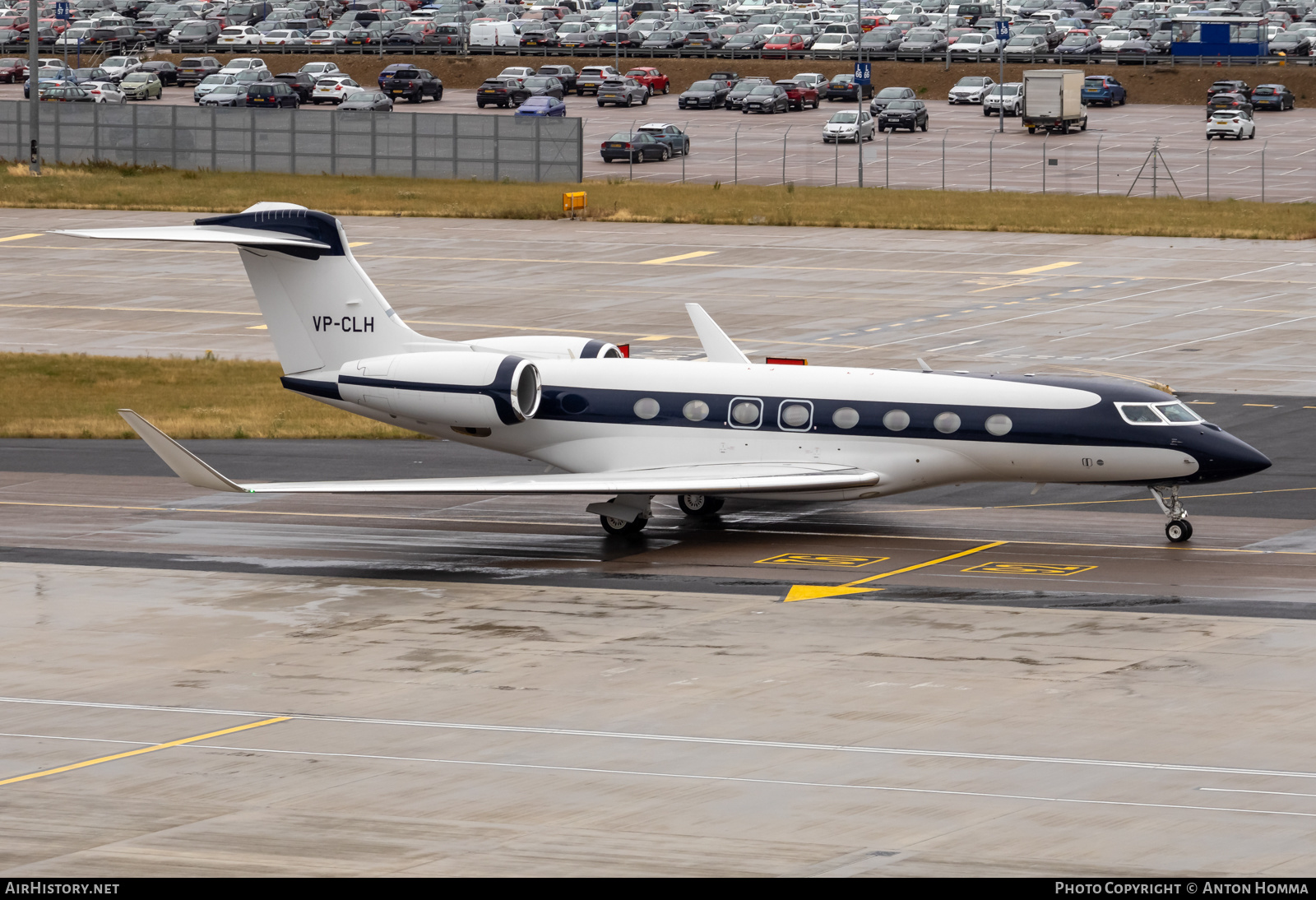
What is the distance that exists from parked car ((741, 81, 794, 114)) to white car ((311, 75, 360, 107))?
24464 mm

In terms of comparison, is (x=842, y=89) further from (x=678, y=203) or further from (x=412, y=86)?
(x=678, y=203)

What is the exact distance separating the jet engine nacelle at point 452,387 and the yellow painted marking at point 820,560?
17.6 ft

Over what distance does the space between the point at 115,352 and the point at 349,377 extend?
24.3 metres

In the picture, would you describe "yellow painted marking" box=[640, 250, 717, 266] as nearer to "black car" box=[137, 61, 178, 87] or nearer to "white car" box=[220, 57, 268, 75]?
"white car" box=[220, 57, 268, 75]

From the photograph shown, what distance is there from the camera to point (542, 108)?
113875 millimetres

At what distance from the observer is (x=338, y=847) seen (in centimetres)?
1959

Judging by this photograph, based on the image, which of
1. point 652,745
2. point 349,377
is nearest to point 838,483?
point 349,377

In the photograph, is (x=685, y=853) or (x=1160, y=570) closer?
(x=685, y=853)

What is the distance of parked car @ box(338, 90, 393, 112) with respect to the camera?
4574 inches

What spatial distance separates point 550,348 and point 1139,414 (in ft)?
35.3

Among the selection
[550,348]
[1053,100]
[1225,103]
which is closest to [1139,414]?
[550,348]

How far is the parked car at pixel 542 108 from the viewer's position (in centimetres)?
11362

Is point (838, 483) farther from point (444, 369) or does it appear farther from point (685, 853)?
point (685, 853)

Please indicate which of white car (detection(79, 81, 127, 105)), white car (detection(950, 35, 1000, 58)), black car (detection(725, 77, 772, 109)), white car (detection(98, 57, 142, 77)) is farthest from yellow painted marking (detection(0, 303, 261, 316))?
white car (detection(950, 35, 1000, 58))
